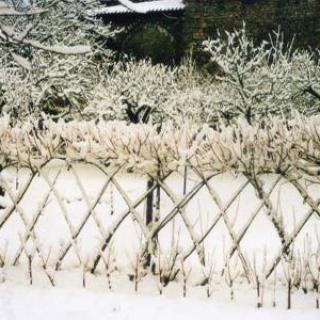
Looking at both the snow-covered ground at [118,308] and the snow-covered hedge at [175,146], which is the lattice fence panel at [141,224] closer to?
the snow-covered hedge at [175,146]

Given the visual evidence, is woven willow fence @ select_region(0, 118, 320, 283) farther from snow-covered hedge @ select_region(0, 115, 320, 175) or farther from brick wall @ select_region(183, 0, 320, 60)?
brick wall @ select_region(183, 0, 320, 60)

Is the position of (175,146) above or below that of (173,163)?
above

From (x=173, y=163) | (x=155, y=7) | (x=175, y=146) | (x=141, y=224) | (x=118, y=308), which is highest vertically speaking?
(x=155, y=7)

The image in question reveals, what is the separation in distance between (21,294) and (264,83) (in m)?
14.4

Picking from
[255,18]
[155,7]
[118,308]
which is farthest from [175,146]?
[155,7]

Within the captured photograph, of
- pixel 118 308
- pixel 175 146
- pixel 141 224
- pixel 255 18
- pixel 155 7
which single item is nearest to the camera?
pixel 118 308

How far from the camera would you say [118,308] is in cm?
520

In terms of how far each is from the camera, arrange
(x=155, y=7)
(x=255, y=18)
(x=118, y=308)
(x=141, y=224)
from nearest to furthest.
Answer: (x=118, y=308) < (x=141, y=224) < (x=255, y=18) < (x=155, y=7)

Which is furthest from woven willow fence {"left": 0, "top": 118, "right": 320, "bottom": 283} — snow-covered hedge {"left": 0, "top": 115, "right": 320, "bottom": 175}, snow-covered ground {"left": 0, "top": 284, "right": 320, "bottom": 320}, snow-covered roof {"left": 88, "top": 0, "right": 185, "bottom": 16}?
snow-covered roof {"left": 88, "top": 0, "right": 185, "bottom": 16}

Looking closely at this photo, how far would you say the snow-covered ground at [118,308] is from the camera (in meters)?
5.04

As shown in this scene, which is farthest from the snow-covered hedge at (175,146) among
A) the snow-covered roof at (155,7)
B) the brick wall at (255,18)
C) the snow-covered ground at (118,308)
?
the snow-covered roof at (155,7)

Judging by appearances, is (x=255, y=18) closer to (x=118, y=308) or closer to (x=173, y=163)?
(x=173, y=163)

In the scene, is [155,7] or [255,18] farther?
[155,7]

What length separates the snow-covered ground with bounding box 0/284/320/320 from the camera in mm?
5043
